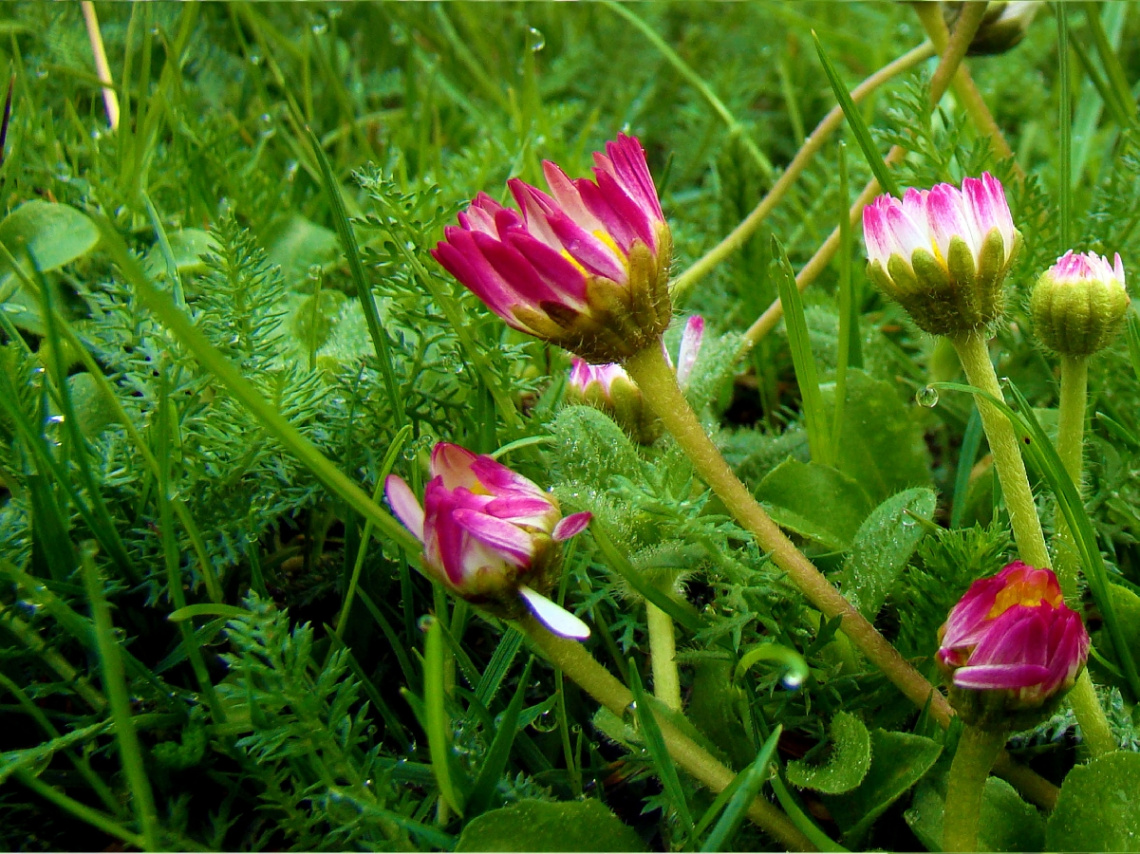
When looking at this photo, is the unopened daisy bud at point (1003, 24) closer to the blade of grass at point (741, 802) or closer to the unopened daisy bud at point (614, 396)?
the unopened daisy bud at point (614, 396)

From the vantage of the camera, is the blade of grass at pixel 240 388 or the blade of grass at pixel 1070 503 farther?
the blade of grass at pixel 1070 503

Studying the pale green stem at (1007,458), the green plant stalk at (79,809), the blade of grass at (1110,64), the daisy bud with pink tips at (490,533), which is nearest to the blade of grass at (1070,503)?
the pale green stem at (1007,458)

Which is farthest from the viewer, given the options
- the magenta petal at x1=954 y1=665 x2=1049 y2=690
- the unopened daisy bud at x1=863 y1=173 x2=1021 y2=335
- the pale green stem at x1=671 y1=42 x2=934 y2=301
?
the pale green stem at x1=671 y1=42 x2=934 y2=301

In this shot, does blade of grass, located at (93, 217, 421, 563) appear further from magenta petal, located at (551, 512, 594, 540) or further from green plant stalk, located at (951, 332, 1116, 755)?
green plant stalk, located at (951, 332, 1116, 755)

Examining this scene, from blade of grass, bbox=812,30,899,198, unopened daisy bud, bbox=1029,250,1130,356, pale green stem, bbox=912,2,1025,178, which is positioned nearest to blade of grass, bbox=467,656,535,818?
unopened daisy bud, bbox=1029,250,1130,356

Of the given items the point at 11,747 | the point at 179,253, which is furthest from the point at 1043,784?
the point at 179,253

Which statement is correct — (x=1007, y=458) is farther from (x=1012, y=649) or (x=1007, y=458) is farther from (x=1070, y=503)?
(x=1012, y=649)
